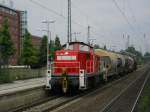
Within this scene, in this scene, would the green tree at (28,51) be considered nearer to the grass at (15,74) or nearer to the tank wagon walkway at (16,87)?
the grass at (15,74)

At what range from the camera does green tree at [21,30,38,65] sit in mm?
90438

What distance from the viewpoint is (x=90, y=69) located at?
25875 mm

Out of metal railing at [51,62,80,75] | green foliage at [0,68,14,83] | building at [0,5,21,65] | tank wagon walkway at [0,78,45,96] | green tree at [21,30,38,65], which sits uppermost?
building at [0,5,21,65]

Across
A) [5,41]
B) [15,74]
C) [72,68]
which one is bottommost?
[15,74]

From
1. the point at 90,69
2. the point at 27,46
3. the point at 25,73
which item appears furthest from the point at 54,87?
the point at 27,46

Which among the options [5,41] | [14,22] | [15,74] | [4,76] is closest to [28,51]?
[5,41]

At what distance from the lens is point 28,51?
299 feet

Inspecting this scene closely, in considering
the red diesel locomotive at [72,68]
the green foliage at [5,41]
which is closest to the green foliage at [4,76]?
the red diesel locomotive at [72,68]

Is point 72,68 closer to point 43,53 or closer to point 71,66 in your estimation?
point 71,66

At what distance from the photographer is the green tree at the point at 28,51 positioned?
9044 cm

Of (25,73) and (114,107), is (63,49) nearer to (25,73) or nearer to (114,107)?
(114,107)

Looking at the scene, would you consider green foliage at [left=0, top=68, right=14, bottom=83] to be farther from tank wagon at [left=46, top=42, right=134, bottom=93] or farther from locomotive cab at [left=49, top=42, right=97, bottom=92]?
locomotive cab at [left=49, top=42, right=97, bottom=92]

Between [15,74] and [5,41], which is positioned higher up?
[5,41]

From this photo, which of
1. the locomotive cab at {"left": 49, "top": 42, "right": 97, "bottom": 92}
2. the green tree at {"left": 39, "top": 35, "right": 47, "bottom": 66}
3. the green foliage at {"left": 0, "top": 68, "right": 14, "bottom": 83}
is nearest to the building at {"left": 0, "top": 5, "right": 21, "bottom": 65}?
the green tree at {"left": 39, "top": 35, "right": 47, "bottom": 66}
